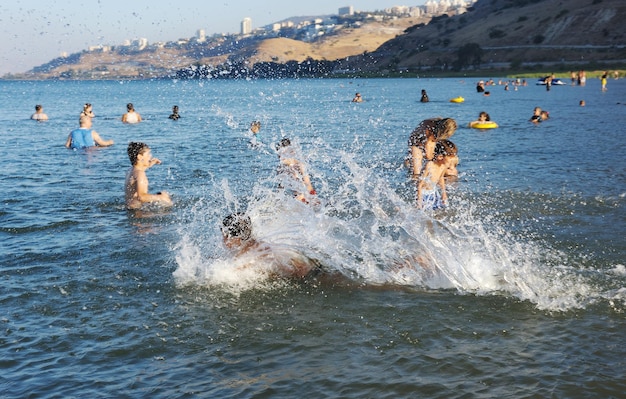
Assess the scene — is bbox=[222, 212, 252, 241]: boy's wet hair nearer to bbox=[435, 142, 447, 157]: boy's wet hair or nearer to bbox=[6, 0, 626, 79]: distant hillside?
bbox=[435, 142, 447, 157]: boy's wet hair

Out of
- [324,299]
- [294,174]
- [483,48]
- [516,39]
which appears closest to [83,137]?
[294,174]

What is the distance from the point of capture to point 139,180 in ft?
42.1

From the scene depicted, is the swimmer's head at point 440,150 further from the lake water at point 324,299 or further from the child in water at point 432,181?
the lake water at point 324,299

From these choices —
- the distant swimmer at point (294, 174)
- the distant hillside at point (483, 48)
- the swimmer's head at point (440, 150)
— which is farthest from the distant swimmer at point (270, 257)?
the distant hillside at point (483, 48)

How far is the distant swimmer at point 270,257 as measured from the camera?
896 cm

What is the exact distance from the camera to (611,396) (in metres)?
5.79

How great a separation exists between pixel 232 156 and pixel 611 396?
1968 centimetres

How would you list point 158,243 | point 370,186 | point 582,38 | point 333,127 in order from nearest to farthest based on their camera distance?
point 158,243 → point 370,186 → point 333,127 → point 582,38

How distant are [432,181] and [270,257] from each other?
362cm

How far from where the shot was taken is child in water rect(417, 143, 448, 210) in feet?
35.6

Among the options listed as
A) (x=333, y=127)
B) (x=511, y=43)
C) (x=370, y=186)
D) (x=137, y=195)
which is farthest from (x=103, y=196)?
(x=511, y=43)

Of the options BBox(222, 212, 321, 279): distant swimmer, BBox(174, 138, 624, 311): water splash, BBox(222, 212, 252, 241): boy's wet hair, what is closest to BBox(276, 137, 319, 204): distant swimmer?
BBox(174, 138, 624, 311): water splash

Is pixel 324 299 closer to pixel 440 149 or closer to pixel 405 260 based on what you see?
pixel 405 260

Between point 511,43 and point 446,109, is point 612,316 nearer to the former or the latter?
point 446,109
